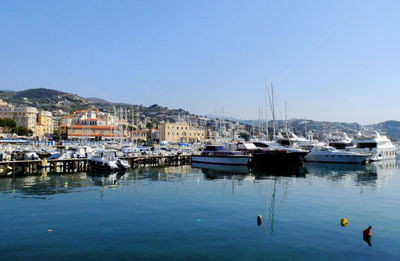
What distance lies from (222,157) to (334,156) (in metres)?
22.2

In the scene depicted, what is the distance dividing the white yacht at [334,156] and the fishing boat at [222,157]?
17844 mm

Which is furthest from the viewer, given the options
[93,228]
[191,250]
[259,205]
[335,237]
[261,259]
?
[259,205]

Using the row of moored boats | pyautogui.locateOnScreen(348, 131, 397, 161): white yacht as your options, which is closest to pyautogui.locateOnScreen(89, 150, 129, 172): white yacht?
the row of moored boats

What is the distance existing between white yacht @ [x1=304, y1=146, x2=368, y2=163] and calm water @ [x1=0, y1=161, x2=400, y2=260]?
29377mm

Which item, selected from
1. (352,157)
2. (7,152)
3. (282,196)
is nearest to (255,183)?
(282,196)

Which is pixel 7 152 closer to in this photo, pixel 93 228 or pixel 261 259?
pixel 93 228

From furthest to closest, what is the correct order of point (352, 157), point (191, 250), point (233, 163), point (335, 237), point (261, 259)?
point (352, 157) → point (233, 163) → point (335, 237) → point (191, 250) → point (261, 259)

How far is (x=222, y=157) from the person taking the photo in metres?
60.1

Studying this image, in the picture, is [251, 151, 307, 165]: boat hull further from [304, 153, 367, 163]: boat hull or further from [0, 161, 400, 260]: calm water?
[0, 161, 400, 260]: calm water

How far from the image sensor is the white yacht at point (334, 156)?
64438mm

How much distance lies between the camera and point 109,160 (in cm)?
5116

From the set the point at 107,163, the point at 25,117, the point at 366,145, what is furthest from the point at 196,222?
the point at 25,117

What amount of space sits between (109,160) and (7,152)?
72.7 feet

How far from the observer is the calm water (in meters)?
15.9
